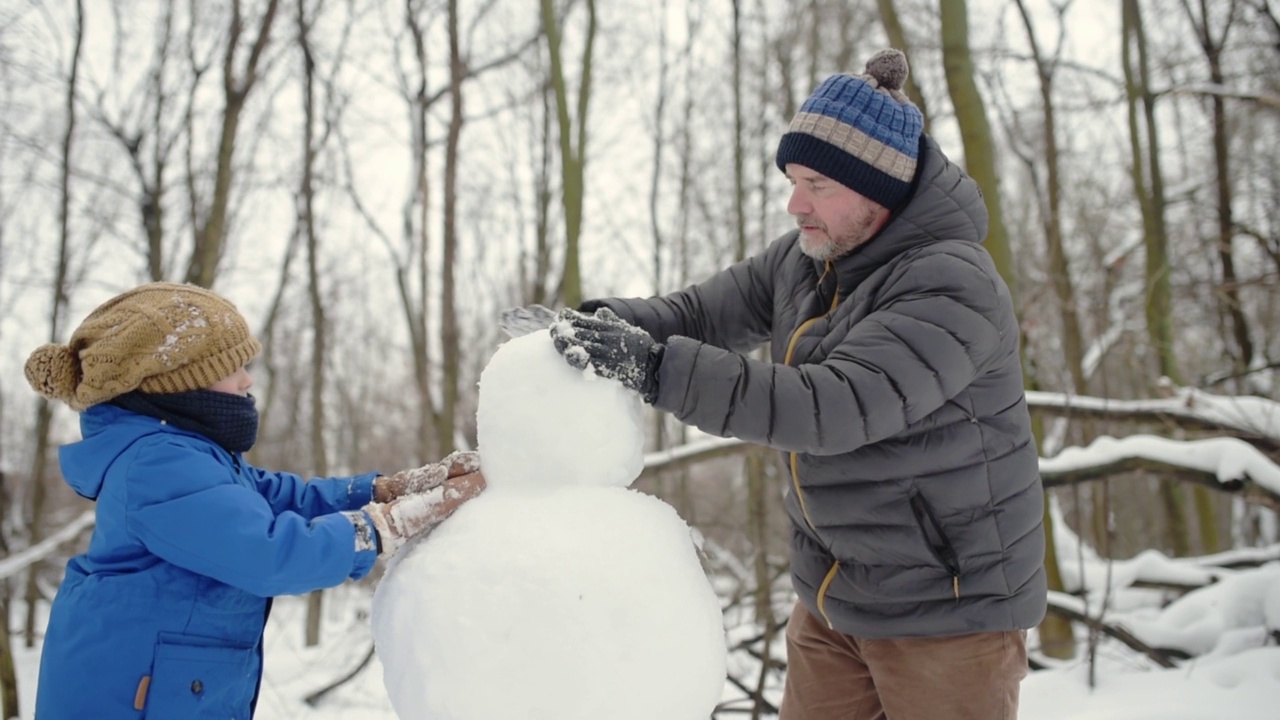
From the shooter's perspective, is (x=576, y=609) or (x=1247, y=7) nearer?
(x=576, y=609)

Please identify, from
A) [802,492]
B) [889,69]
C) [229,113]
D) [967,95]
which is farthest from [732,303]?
[229,113]

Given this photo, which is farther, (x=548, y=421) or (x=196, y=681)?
(x=196, y=681)

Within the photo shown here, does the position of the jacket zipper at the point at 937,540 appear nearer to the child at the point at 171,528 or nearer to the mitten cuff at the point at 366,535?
the child at the point at 171,528

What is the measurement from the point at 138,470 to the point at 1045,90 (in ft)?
28.4

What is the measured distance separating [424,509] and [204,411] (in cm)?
58

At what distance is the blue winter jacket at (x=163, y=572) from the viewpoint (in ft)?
5.24

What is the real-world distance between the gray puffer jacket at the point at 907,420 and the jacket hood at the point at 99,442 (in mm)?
1134

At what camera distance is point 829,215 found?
5.78 ft

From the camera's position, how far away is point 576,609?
1.32 m

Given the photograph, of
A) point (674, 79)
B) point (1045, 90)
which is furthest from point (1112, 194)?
point (674, 79)

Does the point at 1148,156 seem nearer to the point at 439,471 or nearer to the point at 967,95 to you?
the point at 967,95

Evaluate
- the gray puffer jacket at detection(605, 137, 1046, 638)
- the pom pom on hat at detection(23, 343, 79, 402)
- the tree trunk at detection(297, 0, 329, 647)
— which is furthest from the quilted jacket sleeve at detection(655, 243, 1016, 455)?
the tree trunk at detection(297, 0, 329, 647)

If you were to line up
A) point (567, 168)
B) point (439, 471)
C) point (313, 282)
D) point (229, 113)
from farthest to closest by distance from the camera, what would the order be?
point (313, 282) < point (229, 113) < point (567, 168) < point (439, 471)

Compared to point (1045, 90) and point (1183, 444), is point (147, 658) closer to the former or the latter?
point (1183, 444)
